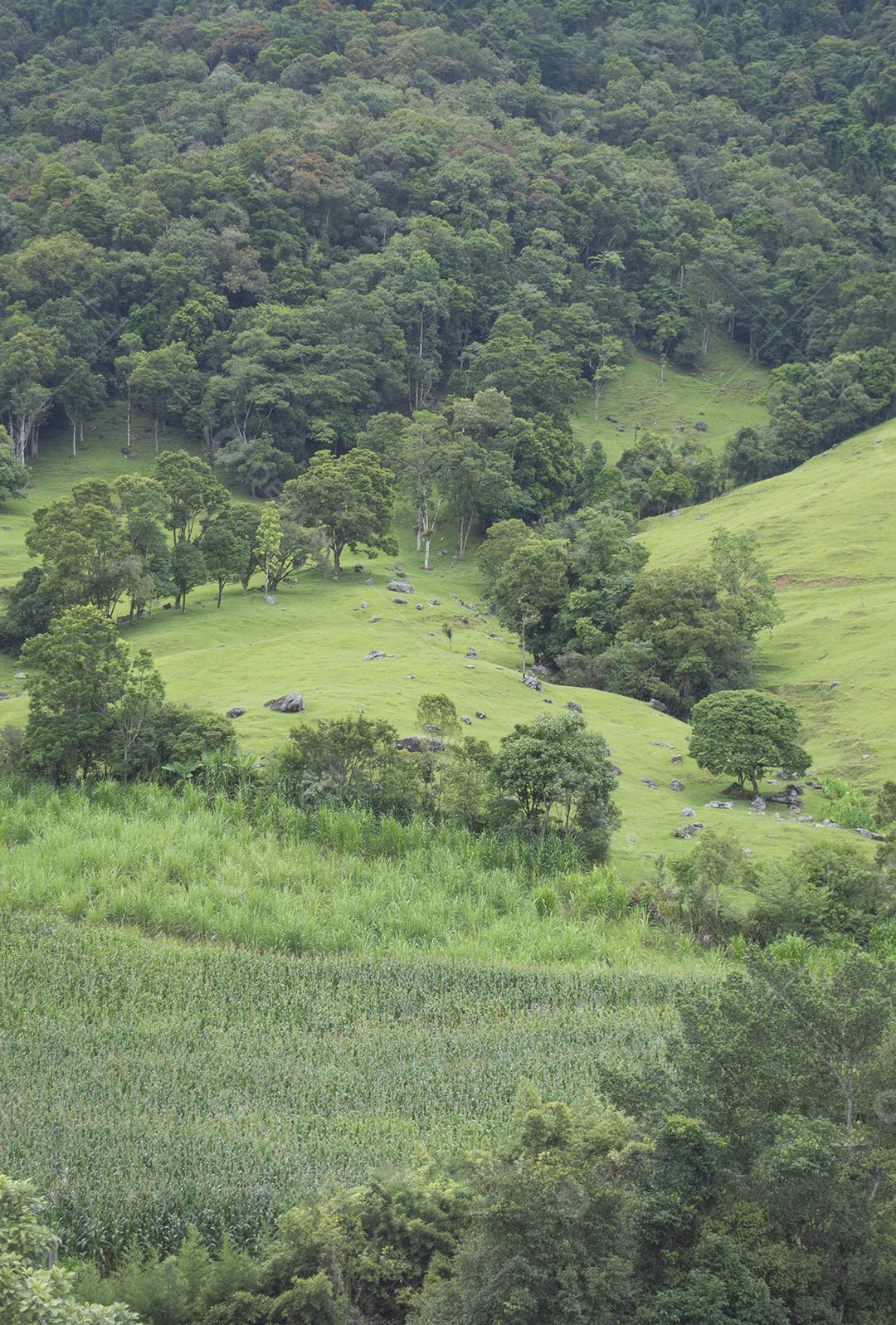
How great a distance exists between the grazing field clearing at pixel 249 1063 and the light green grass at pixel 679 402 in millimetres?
71016

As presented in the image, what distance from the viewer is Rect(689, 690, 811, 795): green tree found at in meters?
38.9

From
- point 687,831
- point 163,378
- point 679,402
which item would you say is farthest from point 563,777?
point 679,402

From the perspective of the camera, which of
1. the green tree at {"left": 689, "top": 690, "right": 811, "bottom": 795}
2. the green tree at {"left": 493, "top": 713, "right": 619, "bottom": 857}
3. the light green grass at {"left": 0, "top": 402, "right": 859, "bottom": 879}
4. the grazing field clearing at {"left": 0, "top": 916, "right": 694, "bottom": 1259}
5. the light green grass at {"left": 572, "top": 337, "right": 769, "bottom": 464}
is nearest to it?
the grazing field clearing at {"left": 0, "top": 916, "right": 694, "bottom": 1259}

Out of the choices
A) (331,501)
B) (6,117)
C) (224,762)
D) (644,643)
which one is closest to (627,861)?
(224,762)

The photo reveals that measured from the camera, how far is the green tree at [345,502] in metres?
61.5

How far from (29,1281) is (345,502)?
52.1 m

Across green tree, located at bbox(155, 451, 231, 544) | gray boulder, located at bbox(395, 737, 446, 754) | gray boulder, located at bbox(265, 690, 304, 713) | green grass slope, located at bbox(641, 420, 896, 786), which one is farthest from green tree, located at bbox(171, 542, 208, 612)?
green grass slope, located at bbox(641, 420, 896, 786)

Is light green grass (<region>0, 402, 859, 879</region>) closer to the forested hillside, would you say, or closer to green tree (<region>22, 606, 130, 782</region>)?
the forested hillside

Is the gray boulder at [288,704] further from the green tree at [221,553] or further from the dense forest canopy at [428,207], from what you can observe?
the dense forest canopy at [428,207]

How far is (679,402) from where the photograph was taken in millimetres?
A: 104000

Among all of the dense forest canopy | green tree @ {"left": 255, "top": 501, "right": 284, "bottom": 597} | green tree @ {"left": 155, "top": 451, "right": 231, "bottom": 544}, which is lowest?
green tree @ {"left": 255, "top": 501, "right": 284, "bottom": 597}

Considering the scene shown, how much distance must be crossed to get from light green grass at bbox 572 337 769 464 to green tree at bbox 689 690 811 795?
54.0 m

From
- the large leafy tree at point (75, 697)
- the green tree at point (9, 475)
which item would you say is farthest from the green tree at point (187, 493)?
the large leafy tree at point (75, 697)

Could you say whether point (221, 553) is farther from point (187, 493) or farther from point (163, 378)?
point (163, 378)
